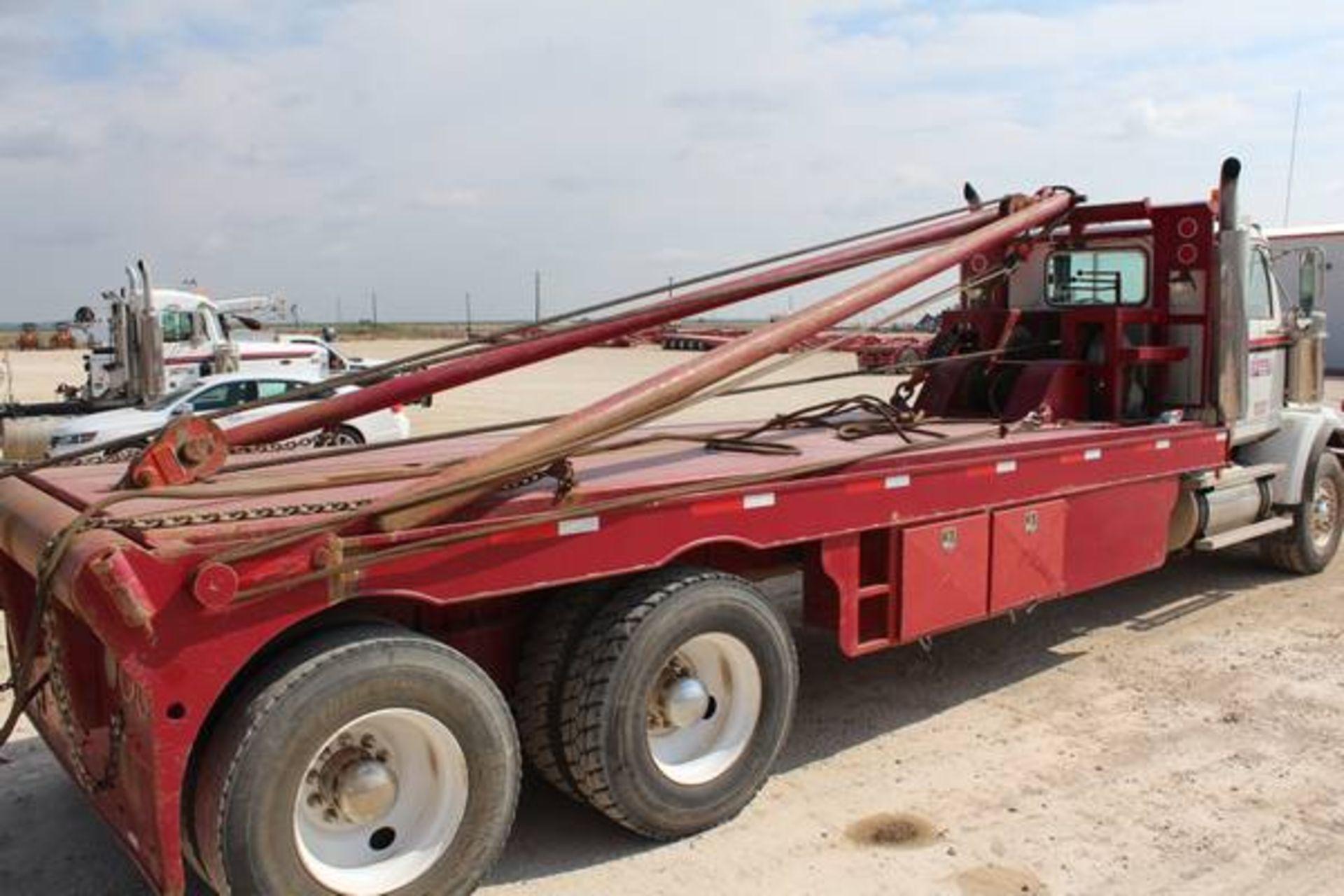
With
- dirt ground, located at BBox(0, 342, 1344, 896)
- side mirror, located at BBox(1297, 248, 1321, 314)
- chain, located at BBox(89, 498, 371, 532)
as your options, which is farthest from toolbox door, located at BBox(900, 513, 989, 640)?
side mirror, located at BBox(1297, 248, 1321, 314)

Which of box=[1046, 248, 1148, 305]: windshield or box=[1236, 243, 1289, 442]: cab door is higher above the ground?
box=[1046, 248, 1148, 305]: windshield

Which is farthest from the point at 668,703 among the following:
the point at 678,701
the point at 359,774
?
the point at 359,774

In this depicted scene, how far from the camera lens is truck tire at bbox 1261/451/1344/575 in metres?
8.84

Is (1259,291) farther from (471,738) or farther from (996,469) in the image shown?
(471,738)

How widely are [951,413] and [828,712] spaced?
2.90m

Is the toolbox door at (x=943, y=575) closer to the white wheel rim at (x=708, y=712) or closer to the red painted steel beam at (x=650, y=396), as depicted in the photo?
the white wheel rim at (x=708, y=712)

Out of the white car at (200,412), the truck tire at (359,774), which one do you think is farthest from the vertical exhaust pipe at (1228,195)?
the white car at (200,412)

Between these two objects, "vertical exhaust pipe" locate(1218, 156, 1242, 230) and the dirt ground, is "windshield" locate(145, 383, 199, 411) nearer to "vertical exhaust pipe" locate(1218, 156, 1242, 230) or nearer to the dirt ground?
the dirt ground

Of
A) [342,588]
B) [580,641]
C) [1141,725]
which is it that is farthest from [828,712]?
[342,588]

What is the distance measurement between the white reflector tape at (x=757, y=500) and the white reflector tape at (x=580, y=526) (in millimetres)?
715

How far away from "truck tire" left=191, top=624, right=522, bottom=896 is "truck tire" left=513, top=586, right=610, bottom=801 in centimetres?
39

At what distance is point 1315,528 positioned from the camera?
9.04 metres

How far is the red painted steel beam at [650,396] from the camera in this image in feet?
12.8

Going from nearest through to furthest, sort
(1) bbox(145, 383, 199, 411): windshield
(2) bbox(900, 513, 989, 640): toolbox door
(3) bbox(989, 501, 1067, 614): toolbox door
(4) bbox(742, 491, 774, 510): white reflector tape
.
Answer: (4) bbox(742, 491, 774, 510): white reflector tape, (2) bbox(900, 513, 989, 640): toolbox door, (3) bbox(989, 501, 1067, 614): toolbox door, (1) bbox(145, 383, 199, 411): windshield
